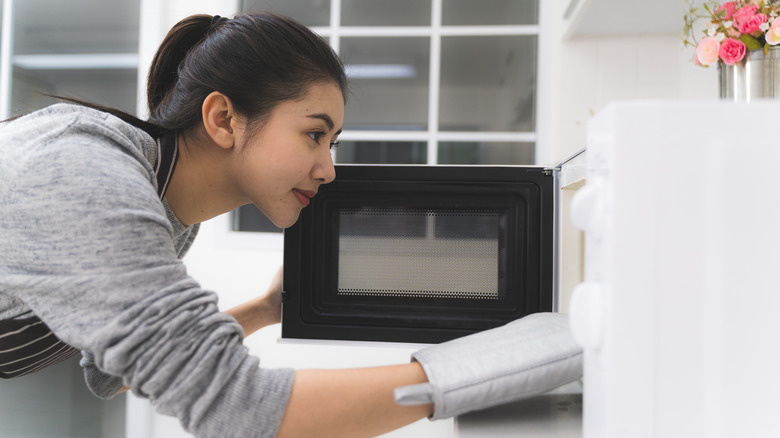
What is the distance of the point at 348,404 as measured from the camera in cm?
50

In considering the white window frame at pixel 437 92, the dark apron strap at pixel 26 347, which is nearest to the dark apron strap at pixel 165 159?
the dark apron strap at pixel 26 347

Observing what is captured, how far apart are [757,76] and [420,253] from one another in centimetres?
62

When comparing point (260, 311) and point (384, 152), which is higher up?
point (384, 152)

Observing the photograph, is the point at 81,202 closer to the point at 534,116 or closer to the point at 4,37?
the point at 534,116

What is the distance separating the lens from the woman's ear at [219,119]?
0.74 metres

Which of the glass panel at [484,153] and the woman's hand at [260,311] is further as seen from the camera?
the glass panel at [484,153]

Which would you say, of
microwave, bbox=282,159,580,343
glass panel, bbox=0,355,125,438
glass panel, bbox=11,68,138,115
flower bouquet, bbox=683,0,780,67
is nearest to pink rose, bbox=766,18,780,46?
flower bouquet, bbox=683,0,780,67

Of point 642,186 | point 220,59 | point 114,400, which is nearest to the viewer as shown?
point 642,186

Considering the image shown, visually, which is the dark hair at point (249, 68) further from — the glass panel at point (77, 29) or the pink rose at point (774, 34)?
the glass panel at point (77, 29)

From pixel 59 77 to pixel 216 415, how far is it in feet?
6.05

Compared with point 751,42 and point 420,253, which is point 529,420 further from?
point 751,42

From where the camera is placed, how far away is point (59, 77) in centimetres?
184

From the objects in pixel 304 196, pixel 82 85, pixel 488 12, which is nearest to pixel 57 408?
pixel 82 85

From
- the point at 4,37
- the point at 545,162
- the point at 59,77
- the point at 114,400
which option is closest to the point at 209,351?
the point at 545,162
